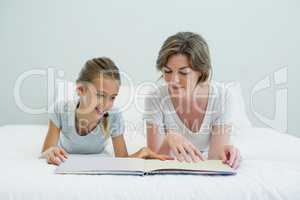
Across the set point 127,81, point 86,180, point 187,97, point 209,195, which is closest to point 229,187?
point 209,195

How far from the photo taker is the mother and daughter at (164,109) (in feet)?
3.89

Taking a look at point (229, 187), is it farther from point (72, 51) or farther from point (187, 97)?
point (72, 51)

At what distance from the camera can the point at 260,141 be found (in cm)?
149

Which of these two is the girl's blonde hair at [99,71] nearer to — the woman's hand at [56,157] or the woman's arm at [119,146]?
the woman's arm at [119,146]

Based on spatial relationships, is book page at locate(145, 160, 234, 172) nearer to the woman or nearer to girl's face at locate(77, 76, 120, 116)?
the woman

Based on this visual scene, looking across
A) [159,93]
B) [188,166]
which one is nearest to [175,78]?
[159,93]

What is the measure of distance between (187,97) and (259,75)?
3.45 feet

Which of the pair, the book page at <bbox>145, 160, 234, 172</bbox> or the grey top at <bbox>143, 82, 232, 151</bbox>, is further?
the grey top at <bbox>143, 82, 232, 151</bbox>

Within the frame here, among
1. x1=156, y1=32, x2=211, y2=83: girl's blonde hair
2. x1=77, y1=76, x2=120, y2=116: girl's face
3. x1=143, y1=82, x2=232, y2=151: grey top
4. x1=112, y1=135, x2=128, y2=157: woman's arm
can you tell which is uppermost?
x1=156, y1=32, x2=211, y2=83: girl's blonde hair

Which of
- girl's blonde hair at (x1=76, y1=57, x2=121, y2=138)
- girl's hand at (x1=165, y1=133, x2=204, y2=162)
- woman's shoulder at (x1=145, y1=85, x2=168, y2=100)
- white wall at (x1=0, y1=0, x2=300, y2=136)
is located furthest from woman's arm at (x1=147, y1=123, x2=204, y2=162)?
white wall at (x1=0, y1=0, x2=300, y2=136)

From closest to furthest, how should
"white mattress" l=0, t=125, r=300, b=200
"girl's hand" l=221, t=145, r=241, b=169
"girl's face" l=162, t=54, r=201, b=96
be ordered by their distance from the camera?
"white mattress" l=0, t=125, r=300, b=200 < "girl's hand" l=221, t=145, r=241, b=169 < "girl's face" l=162, t=54, r=201, b=96

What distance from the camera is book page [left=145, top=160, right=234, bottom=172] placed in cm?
86

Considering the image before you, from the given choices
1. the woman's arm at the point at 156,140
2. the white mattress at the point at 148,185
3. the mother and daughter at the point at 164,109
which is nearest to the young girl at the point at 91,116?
Result: the mother and daughter at the point at 164,109

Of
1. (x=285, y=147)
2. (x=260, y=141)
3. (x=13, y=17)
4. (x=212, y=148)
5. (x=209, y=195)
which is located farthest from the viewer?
(x=13, y=17)
